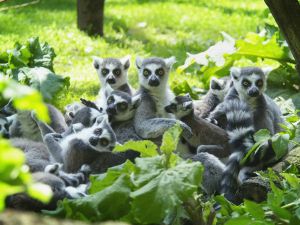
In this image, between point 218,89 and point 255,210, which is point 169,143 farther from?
point 218,89

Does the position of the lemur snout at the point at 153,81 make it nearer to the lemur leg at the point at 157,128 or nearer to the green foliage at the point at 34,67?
the lemur leg at the point at 157,128

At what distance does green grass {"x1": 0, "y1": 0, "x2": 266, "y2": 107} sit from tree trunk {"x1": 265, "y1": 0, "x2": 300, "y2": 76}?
313cm

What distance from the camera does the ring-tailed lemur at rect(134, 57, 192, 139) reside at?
5.48 meters

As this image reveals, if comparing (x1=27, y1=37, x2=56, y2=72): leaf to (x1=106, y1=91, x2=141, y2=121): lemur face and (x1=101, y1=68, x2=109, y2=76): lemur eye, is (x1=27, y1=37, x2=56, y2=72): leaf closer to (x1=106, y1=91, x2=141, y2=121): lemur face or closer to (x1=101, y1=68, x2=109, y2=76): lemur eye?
(x1=101, y1=68, x2=109, y2=76): lemur eye

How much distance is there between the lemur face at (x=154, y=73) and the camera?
239 inches

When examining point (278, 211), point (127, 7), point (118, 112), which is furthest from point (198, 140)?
point (127, 7)

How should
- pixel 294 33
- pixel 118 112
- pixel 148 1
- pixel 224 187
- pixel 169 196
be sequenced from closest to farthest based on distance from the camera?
pixel 169 196
pixel 294 33
pixel 224 187
pixel 118 112
pixel 148 1

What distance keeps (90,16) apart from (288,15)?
6341 mm

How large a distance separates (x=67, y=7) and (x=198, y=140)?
7.97m

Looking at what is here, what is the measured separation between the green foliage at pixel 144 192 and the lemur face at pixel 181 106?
7.62 ft

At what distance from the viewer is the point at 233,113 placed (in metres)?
4.86

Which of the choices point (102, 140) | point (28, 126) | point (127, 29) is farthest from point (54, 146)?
point (127, 29)

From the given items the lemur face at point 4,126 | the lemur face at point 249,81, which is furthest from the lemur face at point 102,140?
the lemur face at point 249,81

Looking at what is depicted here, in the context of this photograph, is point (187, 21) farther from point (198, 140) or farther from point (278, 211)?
point (278, 211)
